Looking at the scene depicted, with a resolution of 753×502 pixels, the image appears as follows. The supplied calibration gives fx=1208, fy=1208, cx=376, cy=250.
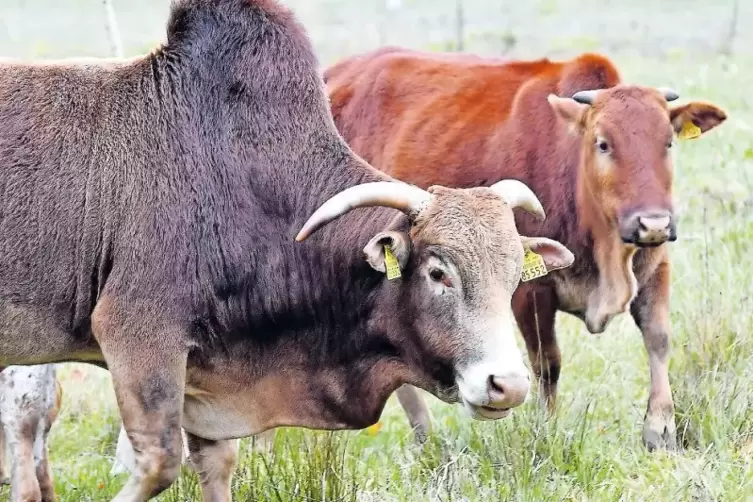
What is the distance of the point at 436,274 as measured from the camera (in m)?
4.80

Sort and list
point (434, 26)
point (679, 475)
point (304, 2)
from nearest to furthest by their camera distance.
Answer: point (679, 475)
point (434, 26)
point (304, 2)

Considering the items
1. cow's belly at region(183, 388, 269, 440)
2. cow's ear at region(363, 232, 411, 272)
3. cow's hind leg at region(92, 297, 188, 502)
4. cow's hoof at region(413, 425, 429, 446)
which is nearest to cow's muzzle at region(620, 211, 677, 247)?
cow's hoof at region(413, 425, 429, 446)

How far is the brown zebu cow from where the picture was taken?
6.75 meters

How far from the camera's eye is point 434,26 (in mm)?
32312

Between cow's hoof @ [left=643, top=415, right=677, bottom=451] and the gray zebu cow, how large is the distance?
4.96 ft

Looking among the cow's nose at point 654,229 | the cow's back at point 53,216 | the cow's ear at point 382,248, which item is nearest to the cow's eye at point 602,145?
the cow's nose at point 654,229

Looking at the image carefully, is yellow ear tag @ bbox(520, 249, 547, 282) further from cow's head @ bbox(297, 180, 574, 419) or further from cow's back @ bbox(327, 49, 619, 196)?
cow's back @ bbox(327, 49, 619, 196)

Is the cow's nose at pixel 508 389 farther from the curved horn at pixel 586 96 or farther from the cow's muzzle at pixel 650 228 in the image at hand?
the curved horn at pixel 586 96

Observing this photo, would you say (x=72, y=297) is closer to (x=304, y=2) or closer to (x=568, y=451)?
(x=568, y=451)

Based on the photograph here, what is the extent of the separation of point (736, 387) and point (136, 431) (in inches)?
125

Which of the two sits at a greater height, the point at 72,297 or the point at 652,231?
the point at 72,297

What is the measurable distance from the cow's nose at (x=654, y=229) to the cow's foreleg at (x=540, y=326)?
83 cm

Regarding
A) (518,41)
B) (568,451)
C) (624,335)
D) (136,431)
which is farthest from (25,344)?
(518,41)

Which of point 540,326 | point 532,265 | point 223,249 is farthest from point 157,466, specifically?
point 540,326
